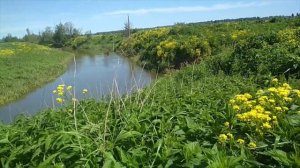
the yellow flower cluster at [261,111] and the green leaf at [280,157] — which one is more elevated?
the yellow flower cluster at [261,111]

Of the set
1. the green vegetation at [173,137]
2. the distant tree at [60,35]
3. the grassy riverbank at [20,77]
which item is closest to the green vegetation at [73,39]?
the distant tree at [60,35]

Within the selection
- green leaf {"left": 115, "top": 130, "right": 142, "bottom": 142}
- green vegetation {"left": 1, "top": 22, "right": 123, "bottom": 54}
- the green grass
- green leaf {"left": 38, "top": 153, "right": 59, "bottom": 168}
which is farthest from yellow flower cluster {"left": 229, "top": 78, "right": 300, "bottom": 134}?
green vegetation {"left": 1, "top": 22, "right": 123, "bottom": 54}

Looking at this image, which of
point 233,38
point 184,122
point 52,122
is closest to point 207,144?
point 184,122

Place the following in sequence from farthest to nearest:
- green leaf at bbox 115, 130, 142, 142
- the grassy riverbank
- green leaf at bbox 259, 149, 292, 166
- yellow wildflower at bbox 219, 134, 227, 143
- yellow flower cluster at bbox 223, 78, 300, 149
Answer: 1. the grassy riverbank
2. green leaf at bbox 115, 130, 142, 142
3. yellow flower cluster at bbox 223, 78, 300, 149
4. yellow wildflower at bbox 219, 134, 227, 143
5. green leaf at bbox 259, 149, 292, 166

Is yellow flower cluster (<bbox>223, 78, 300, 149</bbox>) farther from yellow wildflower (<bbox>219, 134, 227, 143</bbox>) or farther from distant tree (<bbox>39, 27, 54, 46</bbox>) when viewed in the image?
distant tree (<bbox>39, 27, 54, 46</bbox>)

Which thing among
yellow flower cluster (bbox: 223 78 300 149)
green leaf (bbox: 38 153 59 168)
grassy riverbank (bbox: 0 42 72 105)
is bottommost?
grassy riverbank (bbox: 0 42 72 105)

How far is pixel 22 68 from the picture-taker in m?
24.1

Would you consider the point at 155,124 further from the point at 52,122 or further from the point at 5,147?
the point at 5,147

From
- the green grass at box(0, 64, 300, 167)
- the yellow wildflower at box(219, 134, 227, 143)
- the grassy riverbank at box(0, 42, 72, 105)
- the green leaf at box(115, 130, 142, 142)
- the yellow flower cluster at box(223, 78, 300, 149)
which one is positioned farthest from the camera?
the grassy riverbank at box(0, 42, 72, 105)

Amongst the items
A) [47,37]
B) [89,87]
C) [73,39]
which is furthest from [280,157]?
[47,37]

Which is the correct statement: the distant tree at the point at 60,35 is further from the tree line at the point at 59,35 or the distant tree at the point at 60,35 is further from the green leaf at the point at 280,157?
the green leaf at the point at 280,157

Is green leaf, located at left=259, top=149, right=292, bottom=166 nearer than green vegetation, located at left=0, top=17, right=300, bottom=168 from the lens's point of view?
Yes

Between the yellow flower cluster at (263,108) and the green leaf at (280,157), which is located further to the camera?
the yellow flower cluster at (263,108)

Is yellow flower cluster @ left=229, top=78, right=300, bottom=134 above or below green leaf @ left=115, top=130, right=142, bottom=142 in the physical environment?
above
